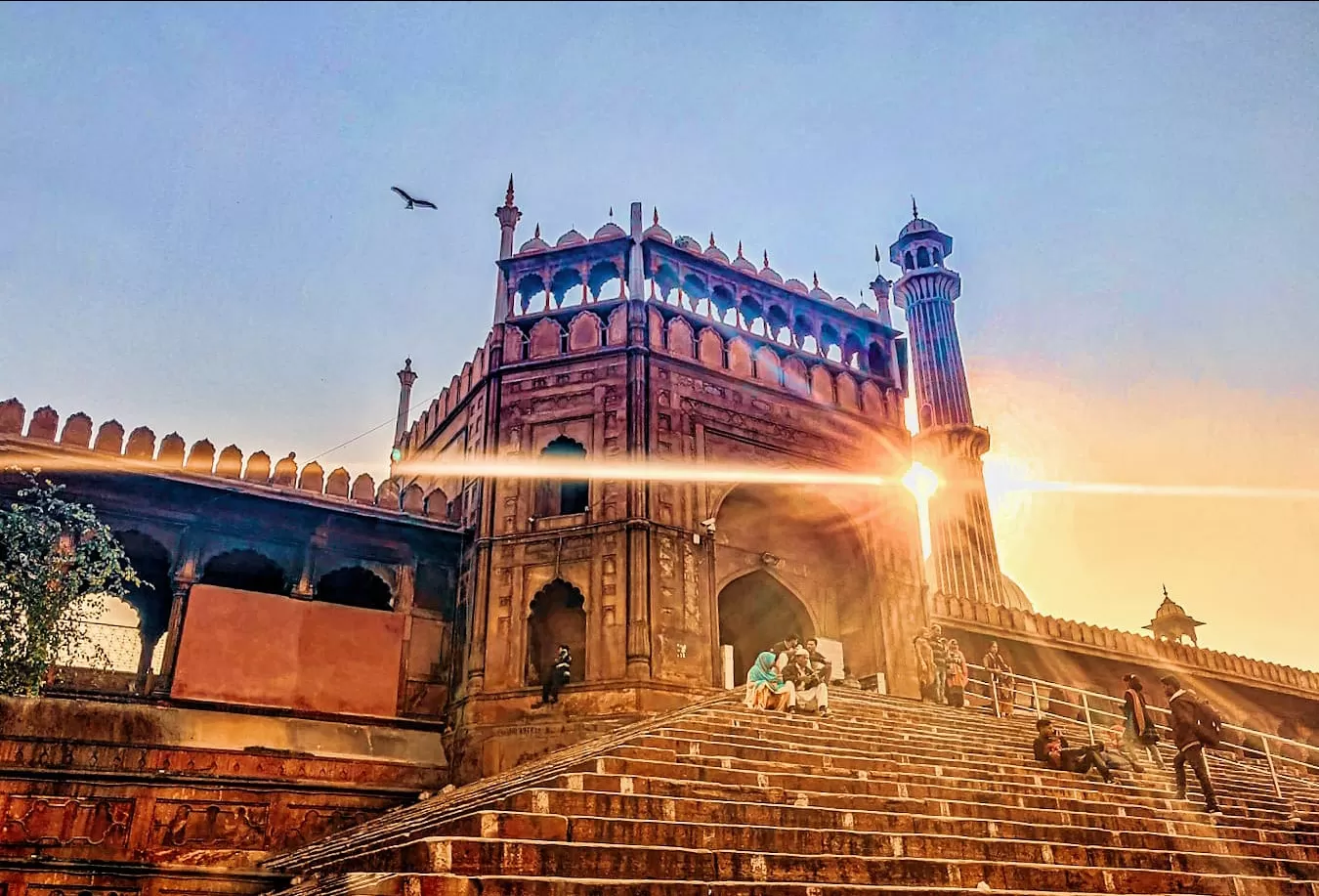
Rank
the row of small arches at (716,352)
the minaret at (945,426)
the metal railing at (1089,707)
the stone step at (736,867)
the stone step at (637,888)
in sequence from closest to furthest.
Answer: the stone step at (637,888) → the stone step at (736,867) → the metal railing at (1089,707) → the row of small arches at (716,352) → the minaret at (945,426)

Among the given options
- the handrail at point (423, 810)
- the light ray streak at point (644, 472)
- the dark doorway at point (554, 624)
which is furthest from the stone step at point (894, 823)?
the light ray streak at point (644, 472)

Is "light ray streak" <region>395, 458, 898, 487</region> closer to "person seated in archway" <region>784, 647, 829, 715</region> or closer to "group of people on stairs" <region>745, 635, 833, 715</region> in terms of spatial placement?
"person seated in archway" <region>784, 647, 829, 715</region>

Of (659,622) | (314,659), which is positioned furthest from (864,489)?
(314,659)

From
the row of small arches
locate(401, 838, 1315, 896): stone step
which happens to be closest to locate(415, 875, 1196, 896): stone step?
locate(401, 838, 1315, 896): stone step

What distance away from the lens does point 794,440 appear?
1833 centimetres

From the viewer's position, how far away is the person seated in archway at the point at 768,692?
12133mm

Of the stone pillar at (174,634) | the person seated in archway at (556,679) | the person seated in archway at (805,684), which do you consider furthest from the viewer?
the person seated in archway at (556,679)

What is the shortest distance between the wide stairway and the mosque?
283 centimetres

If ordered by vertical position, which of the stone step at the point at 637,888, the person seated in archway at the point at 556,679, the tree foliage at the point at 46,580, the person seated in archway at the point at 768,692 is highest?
the tree foliage at the point at 46,580

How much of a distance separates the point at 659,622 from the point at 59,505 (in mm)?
8258

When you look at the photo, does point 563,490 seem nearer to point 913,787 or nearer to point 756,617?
point 756,617

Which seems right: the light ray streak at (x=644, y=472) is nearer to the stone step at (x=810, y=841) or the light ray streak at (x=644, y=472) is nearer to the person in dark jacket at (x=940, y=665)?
the person in dark jacket at (x=940, y=665)

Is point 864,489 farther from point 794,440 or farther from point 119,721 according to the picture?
point 119,721

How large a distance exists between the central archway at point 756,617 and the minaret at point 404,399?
26.8 ft
